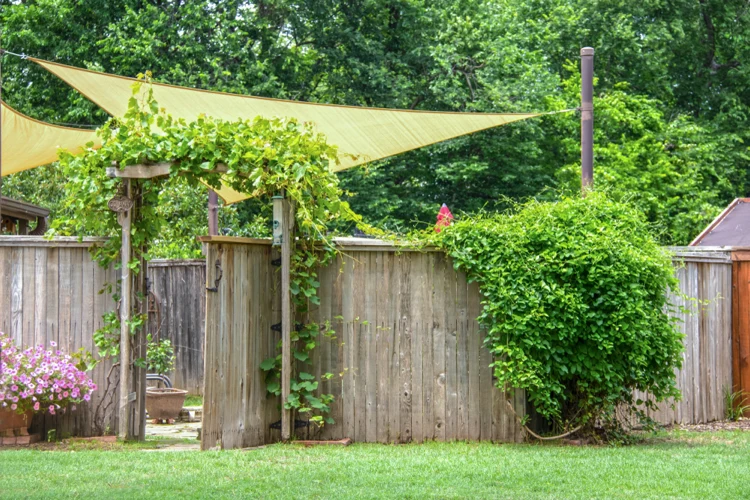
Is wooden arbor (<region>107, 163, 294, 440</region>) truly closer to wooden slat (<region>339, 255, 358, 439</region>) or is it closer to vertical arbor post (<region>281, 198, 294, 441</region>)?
vertical arbor post (<region>281, 198, 294, 441</region>)

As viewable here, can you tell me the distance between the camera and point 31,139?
902 centimetres

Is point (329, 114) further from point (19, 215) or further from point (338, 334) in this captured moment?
point (19, 215)

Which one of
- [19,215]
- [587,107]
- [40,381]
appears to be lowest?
[40,381]

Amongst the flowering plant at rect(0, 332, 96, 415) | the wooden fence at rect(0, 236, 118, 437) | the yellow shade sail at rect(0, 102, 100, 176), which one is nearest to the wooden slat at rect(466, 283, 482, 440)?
the wooden fence at rect(0, 236, 118, 437)

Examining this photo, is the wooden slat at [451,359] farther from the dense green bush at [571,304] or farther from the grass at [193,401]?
the grass at [193,401]

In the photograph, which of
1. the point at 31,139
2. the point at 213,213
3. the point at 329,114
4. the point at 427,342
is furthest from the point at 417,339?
the point at 213,213

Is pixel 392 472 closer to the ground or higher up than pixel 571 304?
closer to the ground

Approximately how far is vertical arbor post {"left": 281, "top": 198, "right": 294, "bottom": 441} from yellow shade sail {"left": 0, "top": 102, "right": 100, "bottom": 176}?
2.86 metres

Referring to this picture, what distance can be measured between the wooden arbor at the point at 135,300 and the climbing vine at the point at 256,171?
6cm

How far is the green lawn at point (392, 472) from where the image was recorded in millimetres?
4602

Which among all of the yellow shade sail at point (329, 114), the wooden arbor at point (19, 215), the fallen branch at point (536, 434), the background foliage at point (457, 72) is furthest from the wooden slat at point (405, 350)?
the background foliage at point (457, 72)

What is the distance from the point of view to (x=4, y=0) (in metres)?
22.2

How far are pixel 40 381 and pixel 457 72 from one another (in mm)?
15892

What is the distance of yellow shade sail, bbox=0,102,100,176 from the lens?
28.0 feet
